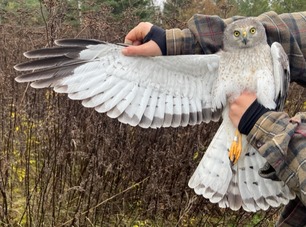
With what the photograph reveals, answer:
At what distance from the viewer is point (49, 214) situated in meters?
3.11

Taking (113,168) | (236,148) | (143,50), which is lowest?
(113,168)

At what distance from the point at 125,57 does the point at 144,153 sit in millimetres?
1405

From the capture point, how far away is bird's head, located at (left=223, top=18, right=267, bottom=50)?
7.98ft

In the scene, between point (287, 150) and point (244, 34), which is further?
point (244, 34)

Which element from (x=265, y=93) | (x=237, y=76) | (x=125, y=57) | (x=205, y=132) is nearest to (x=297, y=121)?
(x=265, y=93)

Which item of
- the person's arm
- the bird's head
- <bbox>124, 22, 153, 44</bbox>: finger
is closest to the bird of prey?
the bird's head

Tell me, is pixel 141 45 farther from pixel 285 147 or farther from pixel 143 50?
pixel 285 147

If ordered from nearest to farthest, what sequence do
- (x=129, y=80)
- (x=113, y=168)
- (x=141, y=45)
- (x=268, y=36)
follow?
(x=141, y=45)
(x=129, y=80)
(x=268, y=36)
(x=113, y=168)

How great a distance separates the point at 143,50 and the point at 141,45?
1.1 inches

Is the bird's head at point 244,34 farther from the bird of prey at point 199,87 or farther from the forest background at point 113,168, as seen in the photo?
the forest background at point 113,168

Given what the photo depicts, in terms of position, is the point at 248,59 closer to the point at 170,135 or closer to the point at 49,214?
the point at 170,135

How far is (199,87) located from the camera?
2592 mm

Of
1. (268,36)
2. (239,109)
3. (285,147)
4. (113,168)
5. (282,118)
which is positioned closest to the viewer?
(285,147)

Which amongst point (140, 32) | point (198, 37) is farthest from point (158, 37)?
point (198, 37)
